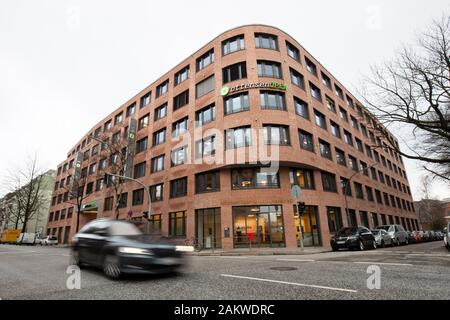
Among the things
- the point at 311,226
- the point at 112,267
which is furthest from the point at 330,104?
the point at 112,267

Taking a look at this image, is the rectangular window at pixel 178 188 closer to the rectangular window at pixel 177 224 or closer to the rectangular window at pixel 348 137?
the rectangular window at pixel 177 224

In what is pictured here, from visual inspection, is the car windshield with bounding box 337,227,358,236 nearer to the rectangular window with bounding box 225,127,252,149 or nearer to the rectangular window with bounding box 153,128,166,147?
the rectangular window with bounding box 225,127,252,149

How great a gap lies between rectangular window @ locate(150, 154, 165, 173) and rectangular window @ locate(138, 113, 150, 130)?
5503 millimetres

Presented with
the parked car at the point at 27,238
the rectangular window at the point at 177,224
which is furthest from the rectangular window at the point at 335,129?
the parked car at the point at 27,238

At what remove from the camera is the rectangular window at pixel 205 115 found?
23.4m

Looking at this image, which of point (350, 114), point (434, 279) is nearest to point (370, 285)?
point (434, 279)

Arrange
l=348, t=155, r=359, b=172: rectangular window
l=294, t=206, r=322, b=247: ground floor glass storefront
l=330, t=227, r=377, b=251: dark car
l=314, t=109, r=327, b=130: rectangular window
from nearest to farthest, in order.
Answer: l=330, t=227, r=377, b=251: dark car → l=294, t=206, r=322, b=247: ground floor glass storefront → l=314, t=109, r=327, b=130: rectangular window → l=348, t=155, r=359, b=172: rectangular window

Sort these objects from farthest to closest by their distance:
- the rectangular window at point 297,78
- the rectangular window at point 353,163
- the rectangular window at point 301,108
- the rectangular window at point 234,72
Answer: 1. the rectangular window at point 353,163
2. the rectangular window at point 297,78
3. the rectangular window at point 301,108
4. the rectangular window at point 234,72

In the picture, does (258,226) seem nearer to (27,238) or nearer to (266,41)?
(266,41)

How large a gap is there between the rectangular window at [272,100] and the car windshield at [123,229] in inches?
666

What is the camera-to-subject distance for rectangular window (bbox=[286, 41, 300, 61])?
1019 inches

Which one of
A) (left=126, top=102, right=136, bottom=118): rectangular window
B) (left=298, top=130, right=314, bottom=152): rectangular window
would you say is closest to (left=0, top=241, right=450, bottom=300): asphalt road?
(left=298, top=130, right=314, bottom=152): rectangular window

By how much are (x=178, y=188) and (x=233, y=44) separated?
1503 cm
